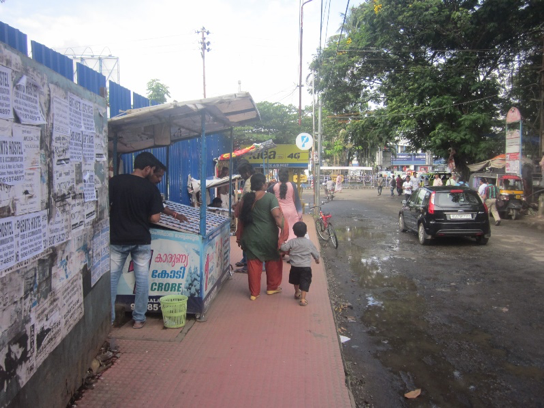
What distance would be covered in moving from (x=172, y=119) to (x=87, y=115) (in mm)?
1817

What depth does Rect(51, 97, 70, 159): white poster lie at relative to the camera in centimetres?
260

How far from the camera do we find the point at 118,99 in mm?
6250

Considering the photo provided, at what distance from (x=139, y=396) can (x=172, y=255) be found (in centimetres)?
181

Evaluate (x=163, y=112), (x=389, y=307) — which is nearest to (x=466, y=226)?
(x=389, y=307)

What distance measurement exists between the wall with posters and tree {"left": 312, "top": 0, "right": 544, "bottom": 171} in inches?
747

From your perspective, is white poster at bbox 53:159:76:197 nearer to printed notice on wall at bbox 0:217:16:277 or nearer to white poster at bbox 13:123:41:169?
white poster at bbox 13:123:41:169

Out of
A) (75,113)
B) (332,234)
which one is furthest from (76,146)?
(332,234)

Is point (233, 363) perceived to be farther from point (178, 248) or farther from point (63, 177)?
point (63, 177)

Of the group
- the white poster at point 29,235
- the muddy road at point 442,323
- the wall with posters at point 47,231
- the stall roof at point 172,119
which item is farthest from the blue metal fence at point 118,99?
the muddy road at point 442,323

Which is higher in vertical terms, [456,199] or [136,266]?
[456,199]

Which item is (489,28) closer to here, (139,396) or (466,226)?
(466,226)

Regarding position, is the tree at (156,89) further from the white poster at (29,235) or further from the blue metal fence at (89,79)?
the white poster at (29,235)

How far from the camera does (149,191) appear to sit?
167 inches

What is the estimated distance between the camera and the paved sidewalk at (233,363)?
10.5 feet
